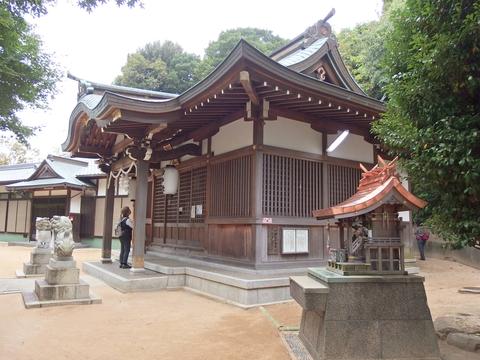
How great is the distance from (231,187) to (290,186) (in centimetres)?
131

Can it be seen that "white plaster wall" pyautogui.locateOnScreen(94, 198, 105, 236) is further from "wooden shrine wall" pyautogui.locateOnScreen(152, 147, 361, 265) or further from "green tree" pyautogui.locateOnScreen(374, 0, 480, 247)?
"green tree" pyautogui.locateOnScreen(374, 0, 480, 247)

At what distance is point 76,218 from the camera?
2028cm

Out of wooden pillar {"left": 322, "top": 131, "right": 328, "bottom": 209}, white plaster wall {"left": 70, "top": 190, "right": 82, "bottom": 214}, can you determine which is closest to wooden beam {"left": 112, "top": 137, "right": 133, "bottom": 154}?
wooden pillar {"left": 322, "top": 131, "right": 328, "bottom": 209}

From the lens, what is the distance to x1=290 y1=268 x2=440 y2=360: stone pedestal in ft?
12.0

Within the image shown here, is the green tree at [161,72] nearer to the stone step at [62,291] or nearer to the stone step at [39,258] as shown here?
the stone step at [39,258]

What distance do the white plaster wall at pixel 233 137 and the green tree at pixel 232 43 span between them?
85.9 feet

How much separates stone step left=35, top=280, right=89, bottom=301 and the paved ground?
0.32m

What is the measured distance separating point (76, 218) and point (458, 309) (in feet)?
61.7

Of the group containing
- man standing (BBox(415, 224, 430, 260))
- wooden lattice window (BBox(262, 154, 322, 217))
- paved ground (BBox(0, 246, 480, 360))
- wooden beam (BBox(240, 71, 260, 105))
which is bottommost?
paved ground (BBox(0, 246, 480, 360))

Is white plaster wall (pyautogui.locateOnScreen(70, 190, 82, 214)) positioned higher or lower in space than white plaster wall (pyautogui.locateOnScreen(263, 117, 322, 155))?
lower

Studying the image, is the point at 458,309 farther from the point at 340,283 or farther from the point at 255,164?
the point at 255,164

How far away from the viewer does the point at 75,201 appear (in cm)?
2050

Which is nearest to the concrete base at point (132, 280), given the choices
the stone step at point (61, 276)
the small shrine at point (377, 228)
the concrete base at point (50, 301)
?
the concrete base at point (50, 301)

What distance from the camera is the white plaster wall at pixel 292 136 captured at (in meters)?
8.00
